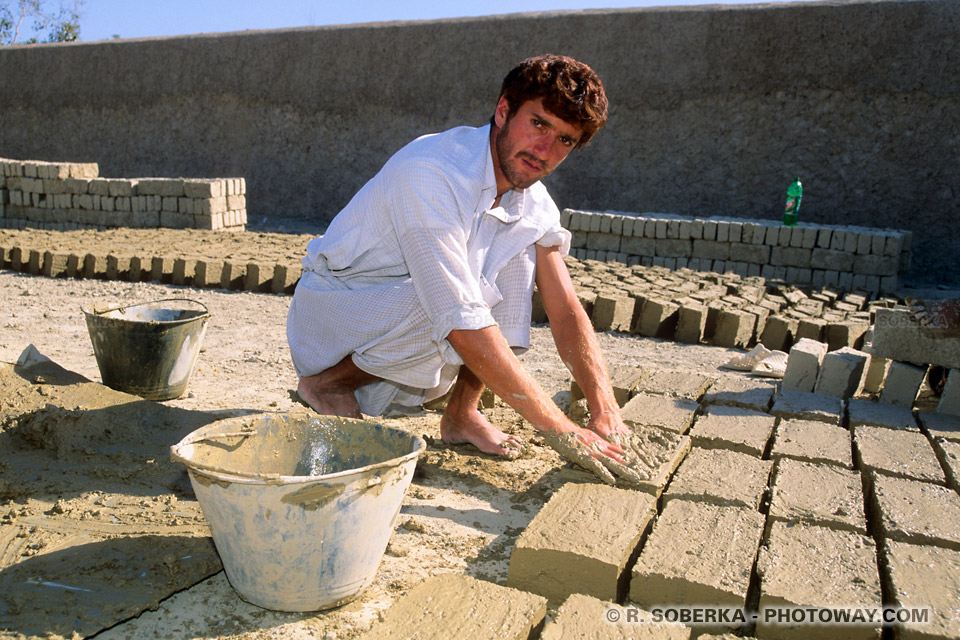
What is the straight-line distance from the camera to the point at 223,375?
12.7ft

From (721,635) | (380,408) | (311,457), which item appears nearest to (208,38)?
(380,408)

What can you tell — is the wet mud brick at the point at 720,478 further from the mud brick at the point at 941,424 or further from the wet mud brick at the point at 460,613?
the mud brick at the point at 941,424

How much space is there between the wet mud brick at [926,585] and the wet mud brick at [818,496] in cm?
15

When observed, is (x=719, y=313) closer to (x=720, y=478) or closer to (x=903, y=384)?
(x=903, y=384)

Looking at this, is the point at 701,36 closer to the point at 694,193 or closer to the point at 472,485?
the point at 694,193

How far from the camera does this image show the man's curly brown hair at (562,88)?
2.41 m

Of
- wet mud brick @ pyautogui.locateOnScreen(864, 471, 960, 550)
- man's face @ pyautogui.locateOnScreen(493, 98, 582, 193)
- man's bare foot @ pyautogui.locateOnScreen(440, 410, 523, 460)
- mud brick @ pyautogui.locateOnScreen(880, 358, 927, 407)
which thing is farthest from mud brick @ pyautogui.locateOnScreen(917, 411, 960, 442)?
man's face @ pyautogui.locateOnScreen(493, 98, 582, 193)

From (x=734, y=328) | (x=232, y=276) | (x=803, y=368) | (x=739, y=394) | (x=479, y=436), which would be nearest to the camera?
(x=479, y=436)

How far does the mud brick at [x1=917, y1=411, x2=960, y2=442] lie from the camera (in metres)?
2.87

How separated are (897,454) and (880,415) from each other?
1.45 ft

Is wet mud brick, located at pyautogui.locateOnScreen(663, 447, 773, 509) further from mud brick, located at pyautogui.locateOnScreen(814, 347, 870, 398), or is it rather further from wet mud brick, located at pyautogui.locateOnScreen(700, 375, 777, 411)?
mud brick, located at pyautogui.locateOnScreen(814, 347, 870, 398)

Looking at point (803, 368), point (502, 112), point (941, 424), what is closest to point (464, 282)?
point (502, 112)

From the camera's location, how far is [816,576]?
1.86 m

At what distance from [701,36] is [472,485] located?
759 cm
